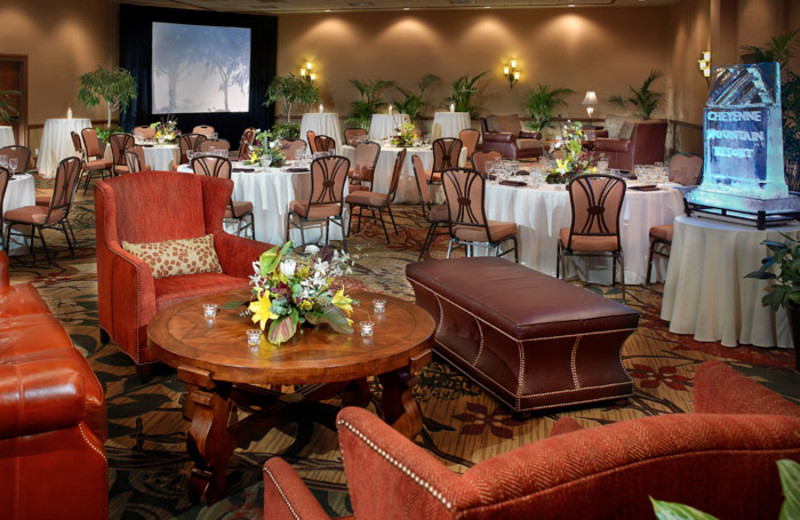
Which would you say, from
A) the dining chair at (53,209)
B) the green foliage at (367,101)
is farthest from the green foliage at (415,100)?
→ the dining chair at (53,209)

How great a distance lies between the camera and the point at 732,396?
1650mm

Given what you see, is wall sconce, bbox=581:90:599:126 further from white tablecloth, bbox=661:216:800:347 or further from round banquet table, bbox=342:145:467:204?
white tablecloth, bbox=661:216:800:347

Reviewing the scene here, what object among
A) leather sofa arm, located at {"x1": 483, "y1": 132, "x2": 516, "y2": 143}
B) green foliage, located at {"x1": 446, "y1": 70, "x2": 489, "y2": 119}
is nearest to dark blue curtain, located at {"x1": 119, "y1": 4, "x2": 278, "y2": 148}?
green foliage, located at {"x1": 446, "y1": 70, "x2": 489, "y2": 119}

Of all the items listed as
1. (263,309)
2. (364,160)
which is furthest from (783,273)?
(364,160)

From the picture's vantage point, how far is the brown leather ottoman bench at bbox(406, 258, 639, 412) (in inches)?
139

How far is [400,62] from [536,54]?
2874mm

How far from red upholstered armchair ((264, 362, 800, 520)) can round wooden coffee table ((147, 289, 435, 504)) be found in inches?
53.8

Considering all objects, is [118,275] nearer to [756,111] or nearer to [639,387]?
[639,387]

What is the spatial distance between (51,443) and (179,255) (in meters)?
2.19

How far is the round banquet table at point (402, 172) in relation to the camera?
33.4ft

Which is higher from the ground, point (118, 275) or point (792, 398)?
point (118, 275)

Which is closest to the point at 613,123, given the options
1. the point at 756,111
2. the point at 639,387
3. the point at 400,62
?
the point at 400,62

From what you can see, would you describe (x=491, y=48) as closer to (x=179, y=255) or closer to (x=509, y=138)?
(x=509, y=138)

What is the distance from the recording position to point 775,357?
14.8 ft
